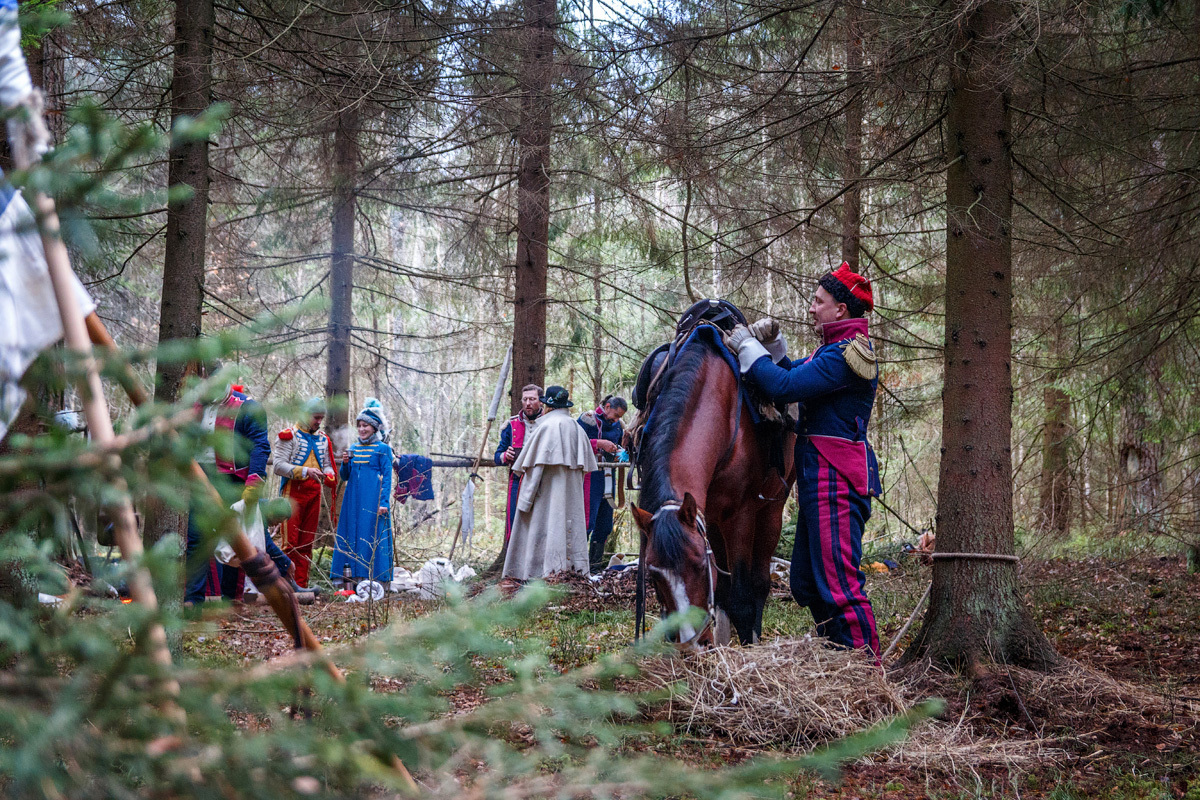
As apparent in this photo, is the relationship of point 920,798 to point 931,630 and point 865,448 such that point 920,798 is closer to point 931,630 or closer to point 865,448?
point 931,630

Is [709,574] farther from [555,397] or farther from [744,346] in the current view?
[555,397]

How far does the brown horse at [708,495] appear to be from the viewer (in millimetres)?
4293

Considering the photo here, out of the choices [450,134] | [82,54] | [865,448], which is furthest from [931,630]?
[450,134]

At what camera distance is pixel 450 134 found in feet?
31.8

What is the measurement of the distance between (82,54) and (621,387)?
1726cm

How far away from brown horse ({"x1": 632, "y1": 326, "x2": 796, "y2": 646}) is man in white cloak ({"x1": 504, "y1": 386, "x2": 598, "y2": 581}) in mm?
4390

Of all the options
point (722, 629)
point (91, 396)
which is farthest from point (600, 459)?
point (91, 396)

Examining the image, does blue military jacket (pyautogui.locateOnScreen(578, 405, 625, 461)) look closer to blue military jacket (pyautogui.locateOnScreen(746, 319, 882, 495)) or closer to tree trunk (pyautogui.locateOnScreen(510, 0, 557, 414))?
tree trunk (pyautogui.locateOnScreen(510, 0, 557, 414))

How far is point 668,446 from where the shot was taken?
489 cm

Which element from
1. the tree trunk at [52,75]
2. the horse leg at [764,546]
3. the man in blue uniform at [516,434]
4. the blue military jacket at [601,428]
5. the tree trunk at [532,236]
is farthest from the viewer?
the blue military jacket at [601,428]

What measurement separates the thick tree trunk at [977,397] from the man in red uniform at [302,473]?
665cm

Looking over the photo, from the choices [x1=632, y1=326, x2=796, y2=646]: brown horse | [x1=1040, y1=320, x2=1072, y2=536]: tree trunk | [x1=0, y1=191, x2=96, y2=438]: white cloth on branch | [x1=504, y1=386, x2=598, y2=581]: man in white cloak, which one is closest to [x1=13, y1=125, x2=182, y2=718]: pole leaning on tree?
[x1=0, y1=191, x2=96, y2=438]: white cloth on branch

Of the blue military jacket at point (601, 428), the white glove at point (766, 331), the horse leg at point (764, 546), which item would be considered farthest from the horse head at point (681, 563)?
the blue military jacket at point (601, 428)

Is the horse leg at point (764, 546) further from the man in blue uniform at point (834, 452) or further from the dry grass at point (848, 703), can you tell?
the dry grass at point (848, 703)
